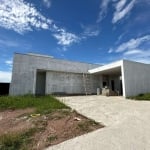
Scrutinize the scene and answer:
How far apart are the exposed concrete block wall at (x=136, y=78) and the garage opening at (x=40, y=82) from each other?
967 cm

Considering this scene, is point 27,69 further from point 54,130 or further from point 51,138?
point 51,138

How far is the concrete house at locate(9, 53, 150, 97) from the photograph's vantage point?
44.5ft

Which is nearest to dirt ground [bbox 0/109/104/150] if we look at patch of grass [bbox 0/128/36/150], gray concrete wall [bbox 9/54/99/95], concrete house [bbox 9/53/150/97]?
patch of grass [bbox 0/128/36/150]

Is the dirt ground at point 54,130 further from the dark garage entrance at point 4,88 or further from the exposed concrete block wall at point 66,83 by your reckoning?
the dark garage entrance at point 4,88

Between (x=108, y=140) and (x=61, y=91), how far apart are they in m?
13.4

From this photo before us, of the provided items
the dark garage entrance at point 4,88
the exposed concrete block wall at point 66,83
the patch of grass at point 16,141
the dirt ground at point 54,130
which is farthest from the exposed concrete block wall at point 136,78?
the dark garage entrance at point 4,88

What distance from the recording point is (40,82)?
16.6 m

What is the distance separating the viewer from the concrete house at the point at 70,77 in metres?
13.6

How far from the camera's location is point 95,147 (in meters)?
3.14

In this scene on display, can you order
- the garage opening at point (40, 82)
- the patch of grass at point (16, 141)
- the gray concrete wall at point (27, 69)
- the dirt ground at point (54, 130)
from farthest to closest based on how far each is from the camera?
the garage opening at point (40, 82), the gray concrete wall at point (27, 69), the dirt ground at point (54, 130), the patch of grass at point (16, 141)

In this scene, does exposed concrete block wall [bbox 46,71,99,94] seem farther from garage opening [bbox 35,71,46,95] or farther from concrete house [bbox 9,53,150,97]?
garage opening [bbox 35,71,46,95]

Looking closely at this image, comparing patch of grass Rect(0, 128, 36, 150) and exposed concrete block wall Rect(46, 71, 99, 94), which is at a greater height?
exposed concrete block wall Rect(46, 71, 99, 94)

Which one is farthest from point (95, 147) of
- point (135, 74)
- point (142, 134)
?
point (135, 74)

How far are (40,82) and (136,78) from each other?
11.1 metres
